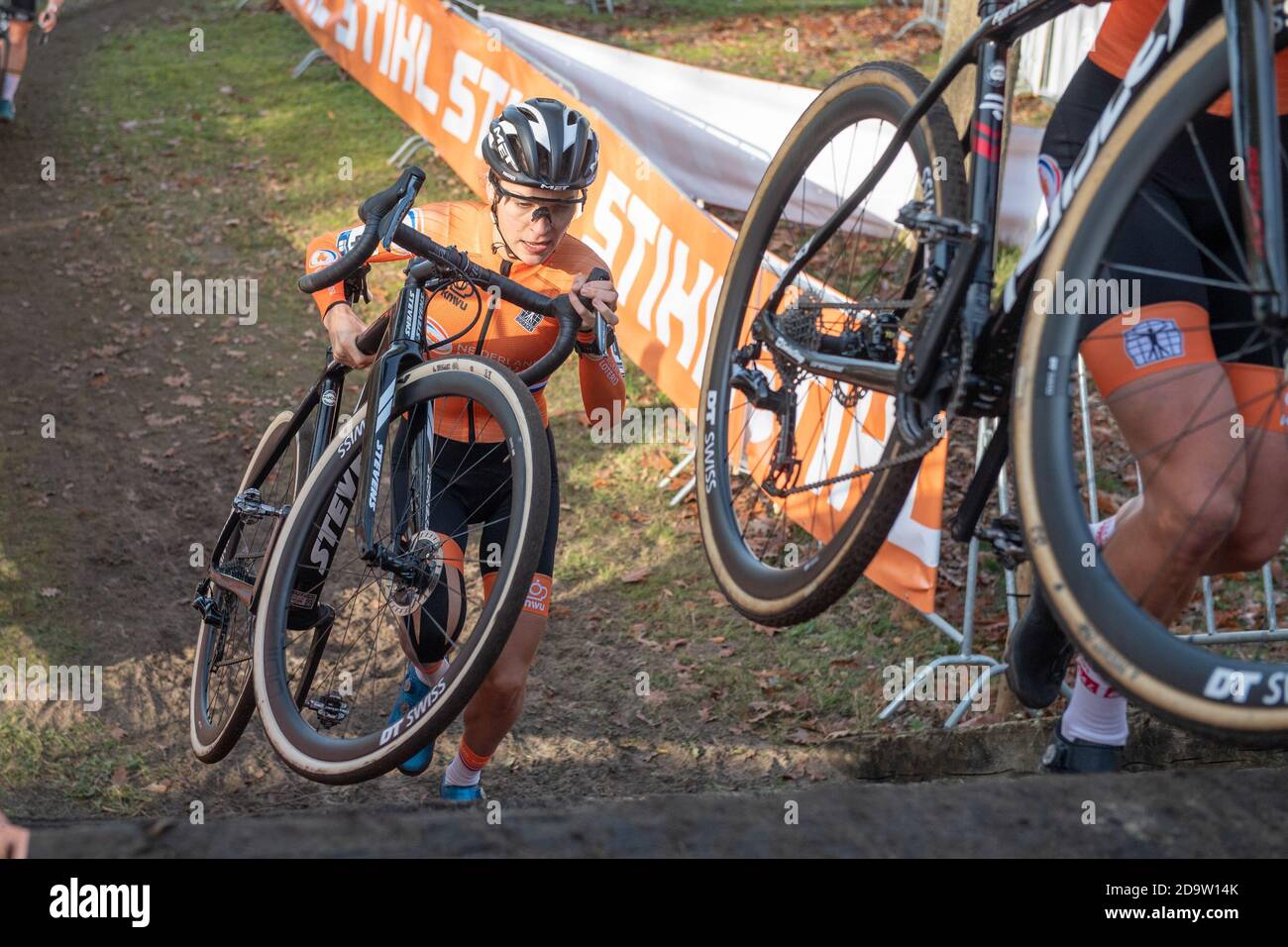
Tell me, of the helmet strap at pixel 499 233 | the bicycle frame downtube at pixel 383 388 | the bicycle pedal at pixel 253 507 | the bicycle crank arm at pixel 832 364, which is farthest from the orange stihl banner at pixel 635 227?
the bicycle pedal at pixel 253 507

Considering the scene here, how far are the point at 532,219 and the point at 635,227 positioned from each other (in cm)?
397

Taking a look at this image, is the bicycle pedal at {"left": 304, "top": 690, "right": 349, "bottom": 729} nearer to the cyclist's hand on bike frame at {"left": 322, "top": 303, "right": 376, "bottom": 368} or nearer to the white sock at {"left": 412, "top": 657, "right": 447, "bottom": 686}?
the white sock at {"left": 412, "top": 657, "right": 447, "bottom": 686}

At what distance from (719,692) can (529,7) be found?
1307 cm

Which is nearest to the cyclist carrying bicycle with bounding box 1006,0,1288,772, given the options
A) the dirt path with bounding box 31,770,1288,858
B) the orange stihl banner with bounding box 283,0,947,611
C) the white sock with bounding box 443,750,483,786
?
the dirt path with bounding box 31,770,1288,858

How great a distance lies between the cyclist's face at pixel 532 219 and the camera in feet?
14.2

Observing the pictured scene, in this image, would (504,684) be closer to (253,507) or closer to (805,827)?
(253,507)

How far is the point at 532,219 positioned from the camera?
14.4 ft

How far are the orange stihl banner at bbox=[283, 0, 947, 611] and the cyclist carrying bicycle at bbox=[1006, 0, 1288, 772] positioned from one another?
86 centimetres

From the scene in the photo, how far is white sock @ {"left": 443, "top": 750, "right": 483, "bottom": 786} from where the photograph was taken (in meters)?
4.93

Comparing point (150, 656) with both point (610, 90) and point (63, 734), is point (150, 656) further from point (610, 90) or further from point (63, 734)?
point (610, 90)

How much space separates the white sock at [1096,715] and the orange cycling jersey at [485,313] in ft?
6.47
